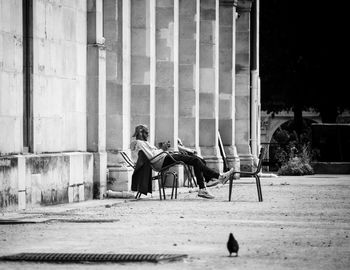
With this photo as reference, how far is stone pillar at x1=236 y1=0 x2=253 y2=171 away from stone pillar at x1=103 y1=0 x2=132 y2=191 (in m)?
12.5

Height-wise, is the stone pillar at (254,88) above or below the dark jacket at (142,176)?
above

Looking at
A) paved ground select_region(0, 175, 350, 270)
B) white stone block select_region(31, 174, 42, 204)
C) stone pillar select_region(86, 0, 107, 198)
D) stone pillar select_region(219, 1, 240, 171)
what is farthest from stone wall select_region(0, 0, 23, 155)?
stone pillar select_region(219, 1, 240, 171)

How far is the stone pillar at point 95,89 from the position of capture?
23.7 metres

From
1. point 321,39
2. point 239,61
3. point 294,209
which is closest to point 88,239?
point 294,209

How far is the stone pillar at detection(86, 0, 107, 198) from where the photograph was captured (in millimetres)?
23719

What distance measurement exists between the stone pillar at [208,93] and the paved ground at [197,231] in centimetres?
1040

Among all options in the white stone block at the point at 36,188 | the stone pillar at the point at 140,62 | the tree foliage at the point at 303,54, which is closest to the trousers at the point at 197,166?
the white stone block at the point at 36,188

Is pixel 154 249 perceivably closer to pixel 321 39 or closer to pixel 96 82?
pixel 96 82

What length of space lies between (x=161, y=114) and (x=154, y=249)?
16.4 metres

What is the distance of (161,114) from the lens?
29.6m

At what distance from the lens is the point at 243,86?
3962 cm

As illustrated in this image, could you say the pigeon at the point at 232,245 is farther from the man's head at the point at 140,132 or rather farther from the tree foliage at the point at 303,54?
the tree foliage at the point at 303,54

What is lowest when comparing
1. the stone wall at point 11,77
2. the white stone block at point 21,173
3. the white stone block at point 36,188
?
the white stone block at point 36,188

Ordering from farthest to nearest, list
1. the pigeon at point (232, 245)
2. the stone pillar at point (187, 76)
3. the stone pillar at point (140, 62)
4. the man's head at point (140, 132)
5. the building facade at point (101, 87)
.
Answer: the stone pillar at point (187, 76) → the stone pillar at point (140, 62) → the man's head at point (140, 132) → the building facade at point (101, 87) → the pigeon at point (232, 245)
